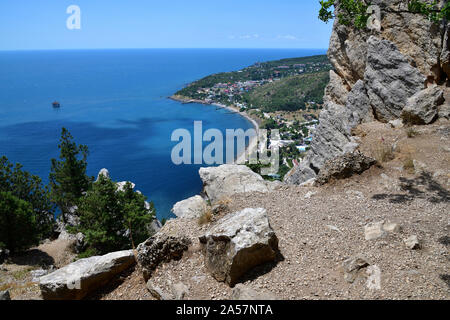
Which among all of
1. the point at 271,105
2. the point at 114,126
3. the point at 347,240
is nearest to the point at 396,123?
the point at 347,240

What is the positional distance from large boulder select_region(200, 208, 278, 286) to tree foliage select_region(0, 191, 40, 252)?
16203mm

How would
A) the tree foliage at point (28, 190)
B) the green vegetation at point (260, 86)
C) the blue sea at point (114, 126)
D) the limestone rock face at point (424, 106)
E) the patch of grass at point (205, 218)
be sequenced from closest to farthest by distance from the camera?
the patch of grass at point (205, 218) → the limestone rock face at point (424, 106) → the tree foliage at point (28, 190) → the blue sea at point (114, 126) → the green vegetation at point (260, 86)

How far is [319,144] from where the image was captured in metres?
19.6

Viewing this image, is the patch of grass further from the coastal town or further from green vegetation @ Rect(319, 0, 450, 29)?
the coastal town

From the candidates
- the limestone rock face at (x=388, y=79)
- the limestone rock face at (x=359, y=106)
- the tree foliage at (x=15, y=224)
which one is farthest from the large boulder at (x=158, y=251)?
the tree foliage at (x=15, y=224)

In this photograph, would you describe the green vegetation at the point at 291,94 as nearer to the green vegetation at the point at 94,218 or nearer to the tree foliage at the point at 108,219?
the green vegetation at the point at 94,218

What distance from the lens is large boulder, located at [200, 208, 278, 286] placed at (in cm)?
567

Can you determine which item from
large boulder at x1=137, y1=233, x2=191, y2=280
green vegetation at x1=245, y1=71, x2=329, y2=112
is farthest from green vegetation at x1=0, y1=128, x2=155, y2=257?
green vegetation at x1=245, y1=71, x2=329, y2=112

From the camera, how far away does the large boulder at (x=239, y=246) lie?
5.67 meters

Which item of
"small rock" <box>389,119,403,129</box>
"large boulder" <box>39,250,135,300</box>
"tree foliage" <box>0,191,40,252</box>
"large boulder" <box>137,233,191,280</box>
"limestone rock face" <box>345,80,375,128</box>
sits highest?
"limestone rock face" <box>345,80,375,128</box>

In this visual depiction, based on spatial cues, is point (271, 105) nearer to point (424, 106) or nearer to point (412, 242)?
point (424, 106)

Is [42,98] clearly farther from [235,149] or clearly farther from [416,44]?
[416,44]

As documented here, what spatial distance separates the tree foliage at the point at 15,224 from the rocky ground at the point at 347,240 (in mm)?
13848
